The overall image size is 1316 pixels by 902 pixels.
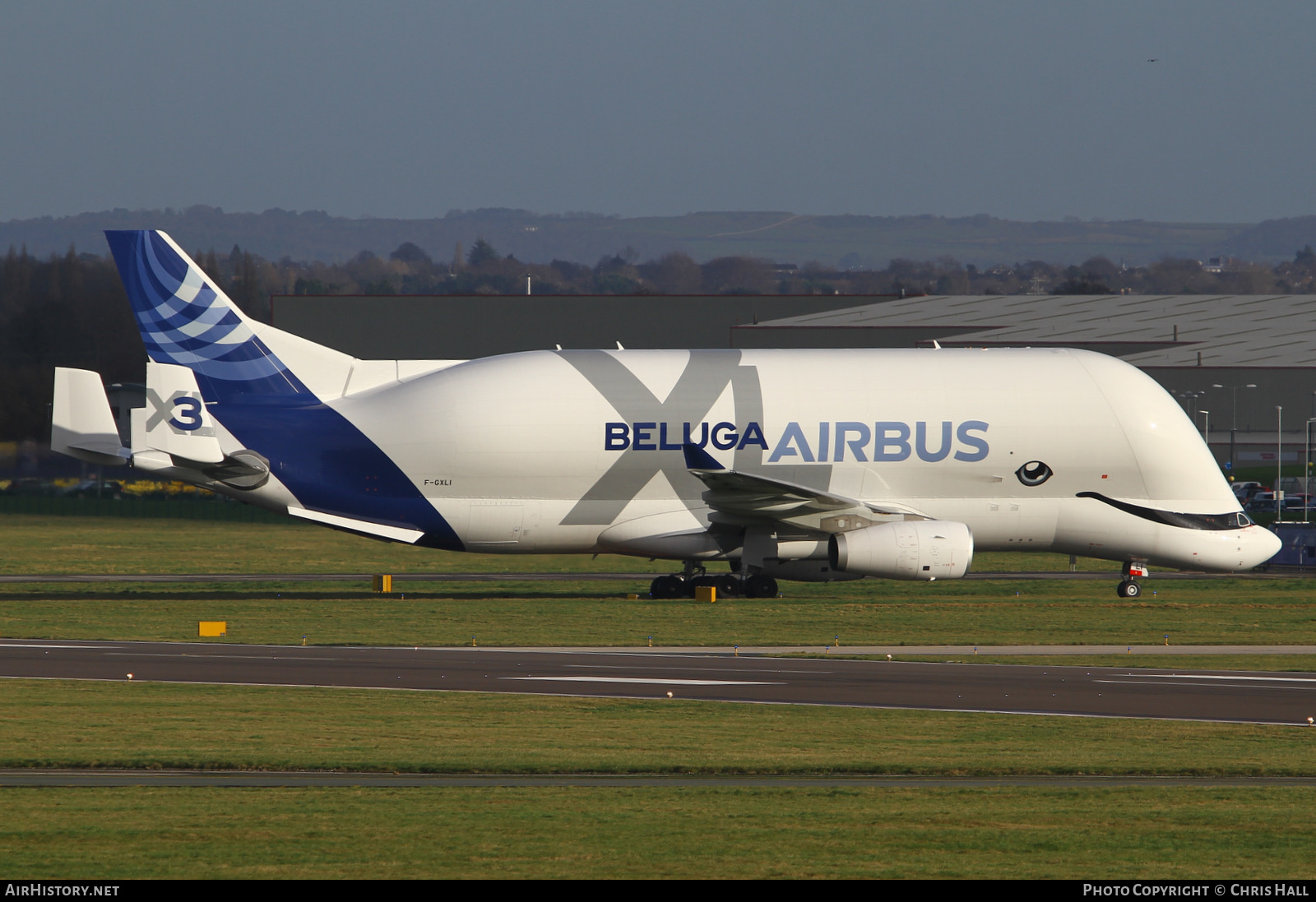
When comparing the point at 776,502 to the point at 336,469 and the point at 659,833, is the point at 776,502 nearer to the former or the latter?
the point at 336,469

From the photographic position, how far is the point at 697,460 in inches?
1479

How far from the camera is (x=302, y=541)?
63.2 meters

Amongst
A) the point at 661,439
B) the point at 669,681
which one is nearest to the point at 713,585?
the point at 661,439

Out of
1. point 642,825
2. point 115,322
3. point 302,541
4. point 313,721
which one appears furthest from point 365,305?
point 642,825

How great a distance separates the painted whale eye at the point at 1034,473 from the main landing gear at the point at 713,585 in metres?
6.94

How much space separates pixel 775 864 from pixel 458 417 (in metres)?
28.5

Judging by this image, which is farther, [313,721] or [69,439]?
[69,439]

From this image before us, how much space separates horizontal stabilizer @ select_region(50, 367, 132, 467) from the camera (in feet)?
129

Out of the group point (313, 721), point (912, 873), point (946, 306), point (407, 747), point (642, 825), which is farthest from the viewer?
point (946, 306)

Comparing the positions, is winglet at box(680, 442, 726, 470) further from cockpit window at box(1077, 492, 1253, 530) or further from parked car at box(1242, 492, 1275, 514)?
parked car at box(1242, 492, 1275, 514)

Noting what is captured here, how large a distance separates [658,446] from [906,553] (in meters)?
6.77

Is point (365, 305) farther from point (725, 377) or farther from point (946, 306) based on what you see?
point (725, 377)

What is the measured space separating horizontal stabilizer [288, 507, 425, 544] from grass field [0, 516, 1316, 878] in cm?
567

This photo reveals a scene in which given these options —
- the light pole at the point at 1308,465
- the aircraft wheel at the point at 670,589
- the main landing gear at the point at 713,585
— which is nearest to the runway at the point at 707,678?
the main landing gear at the point at 713,585
